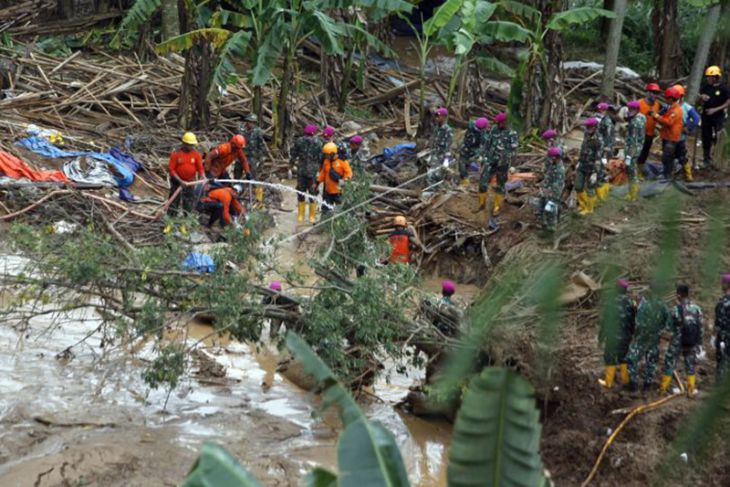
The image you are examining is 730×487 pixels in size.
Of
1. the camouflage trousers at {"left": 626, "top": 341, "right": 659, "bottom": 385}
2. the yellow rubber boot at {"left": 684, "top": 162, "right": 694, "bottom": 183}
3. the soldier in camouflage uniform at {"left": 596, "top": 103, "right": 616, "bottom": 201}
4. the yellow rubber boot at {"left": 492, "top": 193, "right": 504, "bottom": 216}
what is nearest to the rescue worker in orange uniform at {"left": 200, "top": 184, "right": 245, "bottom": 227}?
the yellow rubber boot at {"left": 492, "top": 193, "right": 504, "bottom": 216}

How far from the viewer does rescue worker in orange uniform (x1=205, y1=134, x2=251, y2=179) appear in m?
14.5

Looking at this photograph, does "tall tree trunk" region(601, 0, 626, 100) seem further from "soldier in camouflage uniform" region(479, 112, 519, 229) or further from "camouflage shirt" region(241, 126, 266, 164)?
"camouflage shirt" region(241, 126, 266, 164)

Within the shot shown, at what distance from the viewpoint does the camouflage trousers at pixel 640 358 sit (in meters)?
9.31

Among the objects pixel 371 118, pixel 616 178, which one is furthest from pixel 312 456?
pixel 371 118

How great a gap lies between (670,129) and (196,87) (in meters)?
8.02

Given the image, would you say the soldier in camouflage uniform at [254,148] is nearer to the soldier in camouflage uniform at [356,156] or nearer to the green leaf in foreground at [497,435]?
the soldier in camouflage uniform at [356,156]

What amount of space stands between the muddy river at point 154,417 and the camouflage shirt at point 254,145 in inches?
183

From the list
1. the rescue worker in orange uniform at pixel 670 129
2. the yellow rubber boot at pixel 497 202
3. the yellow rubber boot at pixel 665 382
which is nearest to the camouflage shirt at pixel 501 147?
the yellow rubber boot at pixel 497 202

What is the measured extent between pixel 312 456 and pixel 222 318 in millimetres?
1439

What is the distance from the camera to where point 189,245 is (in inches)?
396

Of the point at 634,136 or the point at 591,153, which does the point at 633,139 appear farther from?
the point at 591,153

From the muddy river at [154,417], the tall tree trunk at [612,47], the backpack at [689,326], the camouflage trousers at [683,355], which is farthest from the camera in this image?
the tall tree trunk at [612,47]

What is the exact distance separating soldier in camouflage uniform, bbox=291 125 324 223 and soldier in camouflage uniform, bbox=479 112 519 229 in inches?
95.2

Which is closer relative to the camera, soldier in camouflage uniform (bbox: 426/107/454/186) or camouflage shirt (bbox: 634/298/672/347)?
camouflage shirt (bbox: 634/298/672/347)
